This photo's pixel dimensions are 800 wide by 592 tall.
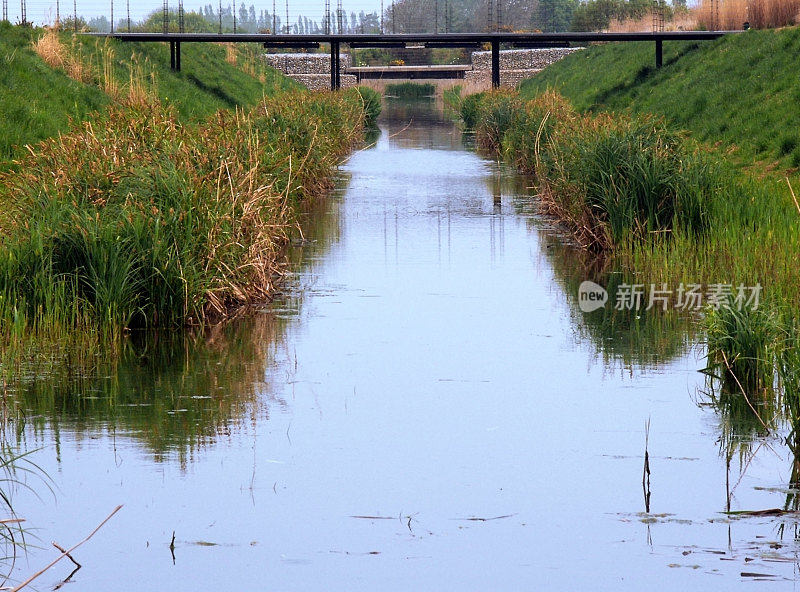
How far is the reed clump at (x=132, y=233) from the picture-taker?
10148 millimetres

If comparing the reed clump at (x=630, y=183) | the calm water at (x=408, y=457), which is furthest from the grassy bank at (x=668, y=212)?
the calm water at (x=408, y=457)

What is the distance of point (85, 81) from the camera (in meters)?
30.3

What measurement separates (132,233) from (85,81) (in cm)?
2114

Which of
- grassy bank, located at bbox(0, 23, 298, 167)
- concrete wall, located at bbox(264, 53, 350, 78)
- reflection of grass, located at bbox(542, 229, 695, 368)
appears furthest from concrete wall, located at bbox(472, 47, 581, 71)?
reflection of grass, located at bbox(542, 229, 695, 368)

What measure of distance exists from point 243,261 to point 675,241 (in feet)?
15.5

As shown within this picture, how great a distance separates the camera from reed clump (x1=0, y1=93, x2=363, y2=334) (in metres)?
10.1

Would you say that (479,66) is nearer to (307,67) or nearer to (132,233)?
(307,67)

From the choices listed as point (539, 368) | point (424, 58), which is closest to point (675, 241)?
point (539, 368)

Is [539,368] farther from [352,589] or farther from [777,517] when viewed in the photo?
[352,589]

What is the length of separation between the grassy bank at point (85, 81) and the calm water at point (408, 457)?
17.4 ft

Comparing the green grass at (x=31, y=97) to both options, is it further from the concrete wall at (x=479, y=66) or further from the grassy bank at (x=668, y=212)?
the concrete wall at (x=479, y=66)

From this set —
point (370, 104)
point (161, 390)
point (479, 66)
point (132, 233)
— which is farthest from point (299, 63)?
point (161, 390)

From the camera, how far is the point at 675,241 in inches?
516

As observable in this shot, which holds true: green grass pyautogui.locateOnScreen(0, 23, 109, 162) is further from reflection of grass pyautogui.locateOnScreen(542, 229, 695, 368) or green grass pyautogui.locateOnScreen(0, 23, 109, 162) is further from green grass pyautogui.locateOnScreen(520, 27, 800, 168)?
green grass pyautogui.locateOnScreen(520, 27, 800, 168)
